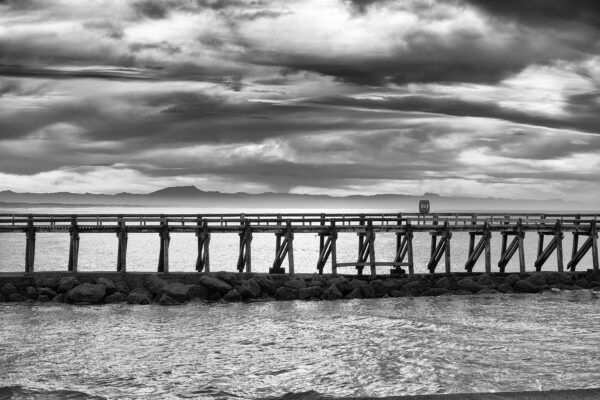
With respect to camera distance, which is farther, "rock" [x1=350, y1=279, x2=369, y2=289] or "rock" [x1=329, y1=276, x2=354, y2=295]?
"rock" [x1=350, y1=279, x2=369, y2=289]

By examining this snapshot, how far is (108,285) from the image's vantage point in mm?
29188

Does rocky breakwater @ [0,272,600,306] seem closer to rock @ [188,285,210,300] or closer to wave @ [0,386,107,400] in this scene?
rock @ [188,285,210,300]

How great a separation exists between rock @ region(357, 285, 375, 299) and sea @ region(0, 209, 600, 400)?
26.1 inches

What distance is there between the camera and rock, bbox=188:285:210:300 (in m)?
28.8

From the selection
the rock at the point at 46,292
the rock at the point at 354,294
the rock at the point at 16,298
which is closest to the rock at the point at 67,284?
the rock at the point at 46,292

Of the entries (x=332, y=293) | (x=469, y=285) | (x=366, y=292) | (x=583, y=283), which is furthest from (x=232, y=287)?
(x=583, y=283)

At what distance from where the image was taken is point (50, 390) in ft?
48.6

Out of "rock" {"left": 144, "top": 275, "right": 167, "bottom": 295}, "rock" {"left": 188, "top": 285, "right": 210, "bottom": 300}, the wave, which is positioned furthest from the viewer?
"rock" {"left": 144, "top": 275, "right": 167, "bottom": 295}

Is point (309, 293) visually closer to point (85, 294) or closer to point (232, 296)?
point (232, 296)

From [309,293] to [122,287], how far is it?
789 cm

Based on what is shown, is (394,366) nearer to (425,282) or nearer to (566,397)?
(566,397)

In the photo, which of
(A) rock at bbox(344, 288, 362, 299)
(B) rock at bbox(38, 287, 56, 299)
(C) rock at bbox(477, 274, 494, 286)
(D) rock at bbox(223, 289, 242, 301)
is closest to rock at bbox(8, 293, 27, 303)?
(B) rock at bbox(38, 287, 56, 299)

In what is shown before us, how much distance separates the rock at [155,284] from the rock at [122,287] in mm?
858

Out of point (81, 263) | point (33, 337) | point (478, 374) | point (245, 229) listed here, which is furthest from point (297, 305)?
point (81, 263)
